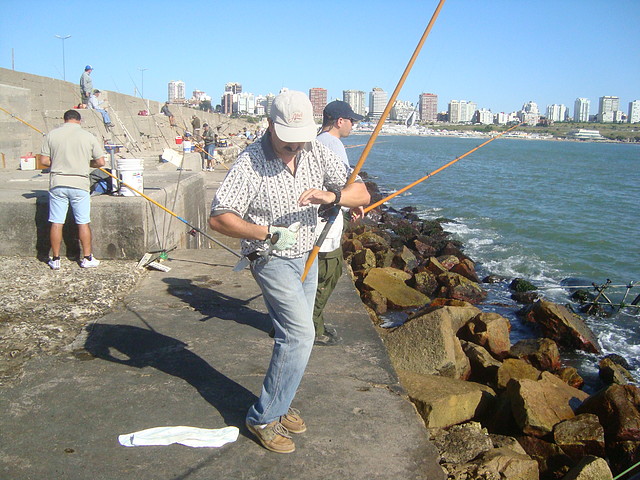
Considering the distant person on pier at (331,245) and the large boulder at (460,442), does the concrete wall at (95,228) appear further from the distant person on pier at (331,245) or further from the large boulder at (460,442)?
the large boulder at (460,442)

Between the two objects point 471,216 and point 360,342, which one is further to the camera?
point 471,216

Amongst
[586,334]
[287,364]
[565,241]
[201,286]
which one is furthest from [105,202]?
[565,241]

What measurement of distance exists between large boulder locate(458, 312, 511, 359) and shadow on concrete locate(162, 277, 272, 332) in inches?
123

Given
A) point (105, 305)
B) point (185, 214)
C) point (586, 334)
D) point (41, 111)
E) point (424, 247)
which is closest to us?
point (105, 305)

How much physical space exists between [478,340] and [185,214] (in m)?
4.10

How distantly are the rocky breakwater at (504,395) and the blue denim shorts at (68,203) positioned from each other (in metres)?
3.27

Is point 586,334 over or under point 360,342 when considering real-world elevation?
under

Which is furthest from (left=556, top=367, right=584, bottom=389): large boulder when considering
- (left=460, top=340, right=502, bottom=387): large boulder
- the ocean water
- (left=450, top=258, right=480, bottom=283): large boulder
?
(left=450, top=258, right=480, bottom=283): large boulder

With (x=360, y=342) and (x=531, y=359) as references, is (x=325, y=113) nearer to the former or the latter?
(x=360, y=342)

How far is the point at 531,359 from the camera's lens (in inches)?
303

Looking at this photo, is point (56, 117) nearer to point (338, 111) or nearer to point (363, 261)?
point (363, 261)

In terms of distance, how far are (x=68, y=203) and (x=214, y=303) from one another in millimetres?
1939

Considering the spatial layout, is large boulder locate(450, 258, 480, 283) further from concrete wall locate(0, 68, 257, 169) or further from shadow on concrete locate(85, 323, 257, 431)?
shadow on concrete locate(85, 323, 257, 431)

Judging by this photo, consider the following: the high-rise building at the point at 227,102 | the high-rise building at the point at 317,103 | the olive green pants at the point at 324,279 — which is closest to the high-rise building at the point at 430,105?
the high-rise building at the point at 317,103
